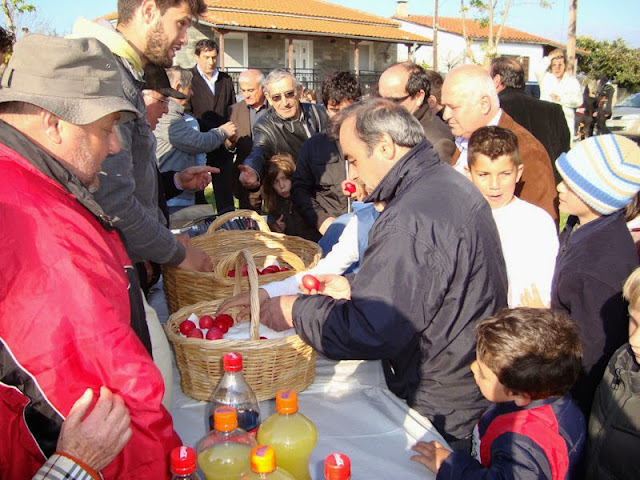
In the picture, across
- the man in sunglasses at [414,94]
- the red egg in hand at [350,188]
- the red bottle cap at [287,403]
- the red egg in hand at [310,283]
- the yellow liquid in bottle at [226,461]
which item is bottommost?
the yellow liquid in bottle at [226,461]

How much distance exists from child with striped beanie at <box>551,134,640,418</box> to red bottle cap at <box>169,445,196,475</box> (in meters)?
1.53

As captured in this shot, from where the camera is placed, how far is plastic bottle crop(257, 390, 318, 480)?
1459mm

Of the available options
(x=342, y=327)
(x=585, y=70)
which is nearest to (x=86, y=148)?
(x=342, y=327)

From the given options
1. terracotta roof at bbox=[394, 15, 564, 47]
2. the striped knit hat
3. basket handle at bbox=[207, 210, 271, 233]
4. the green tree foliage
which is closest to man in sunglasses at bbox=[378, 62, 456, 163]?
basket handle at bbox=[207, 210, 271, 233]

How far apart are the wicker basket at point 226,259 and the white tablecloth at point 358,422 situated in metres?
0.46

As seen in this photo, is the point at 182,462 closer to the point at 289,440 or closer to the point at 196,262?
the point at 289,440

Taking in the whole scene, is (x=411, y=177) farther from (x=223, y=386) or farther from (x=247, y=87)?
(x=247, y=87)

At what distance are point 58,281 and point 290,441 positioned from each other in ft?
2.29

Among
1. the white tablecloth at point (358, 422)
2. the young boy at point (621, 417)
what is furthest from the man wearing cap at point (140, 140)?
the young boy at point (621, 417)

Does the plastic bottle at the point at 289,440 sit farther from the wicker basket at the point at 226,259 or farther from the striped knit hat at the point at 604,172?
the striped knit hat at the point at 604,172

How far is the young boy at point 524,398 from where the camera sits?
5.10 ft

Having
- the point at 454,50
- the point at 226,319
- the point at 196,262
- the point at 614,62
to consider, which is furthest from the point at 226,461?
the point at 454,50

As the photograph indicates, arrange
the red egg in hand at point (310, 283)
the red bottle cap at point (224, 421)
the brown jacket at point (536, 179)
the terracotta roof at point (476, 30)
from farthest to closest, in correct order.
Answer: the terracotta roof at point (476, 30), the brown jacket at point (536, 179), the red egg in hand at point (310, 283), the red bottle cap at point (224, 421)

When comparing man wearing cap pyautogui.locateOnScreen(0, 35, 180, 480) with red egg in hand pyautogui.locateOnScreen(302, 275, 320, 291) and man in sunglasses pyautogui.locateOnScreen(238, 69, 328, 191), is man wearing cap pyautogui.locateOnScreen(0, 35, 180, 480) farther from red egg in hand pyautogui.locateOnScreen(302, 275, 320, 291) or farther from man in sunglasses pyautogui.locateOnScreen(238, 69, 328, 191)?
man in sunglasses pyautogui.locateOnScreen(238, 69, 328, 191)
